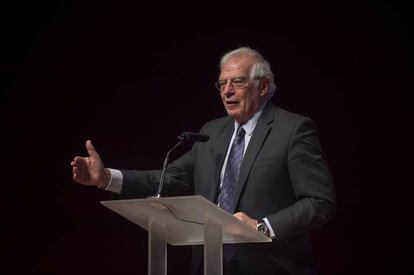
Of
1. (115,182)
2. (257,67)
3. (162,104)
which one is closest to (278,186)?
(257,67)

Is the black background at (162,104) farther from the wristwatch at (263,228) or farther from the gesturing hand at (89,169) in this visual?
the wristwatch at (263,228)

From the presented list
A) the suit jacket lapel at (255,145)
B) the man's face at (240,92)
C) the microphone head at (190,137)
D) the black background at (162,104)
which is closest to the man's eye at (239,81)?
the man's face at (240,92)

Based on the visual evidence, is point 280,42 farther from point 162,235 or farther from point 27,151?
point 162,235

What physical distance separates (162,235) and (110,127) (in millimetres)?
1805

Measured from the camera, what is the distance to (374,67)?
417 centimetres

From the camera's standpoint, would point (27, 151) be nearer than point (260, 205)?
No

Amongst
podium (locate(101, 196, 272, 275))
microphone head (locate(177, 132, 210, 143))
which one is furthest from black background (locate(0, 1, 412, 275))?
podium (locate(101, 196, 272, 275))

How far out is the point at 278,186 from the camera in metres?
2.85

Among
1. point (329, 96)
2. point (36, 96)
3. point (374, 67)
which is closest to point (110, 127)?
point (36, 96)

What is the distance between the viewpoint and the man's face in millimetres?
3049

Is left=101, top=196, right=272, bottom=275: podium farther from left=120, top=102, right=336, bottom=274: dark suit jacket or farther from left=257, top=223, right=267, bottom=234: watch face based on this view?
left=120, top=102, right=336, bottom=274: dark suit jacket

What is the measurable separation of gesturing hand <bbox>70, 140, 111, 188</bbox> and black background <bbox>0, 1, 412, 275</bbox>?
1375 millimetres

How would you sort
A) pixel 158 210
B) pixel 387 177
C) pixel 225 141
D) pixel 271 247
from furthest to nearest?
pixel 387 177 < pixel 225 141 < pixel 271 247 < pixel 158 210

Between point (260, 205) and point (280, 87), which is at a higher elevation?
point (280, 87)
